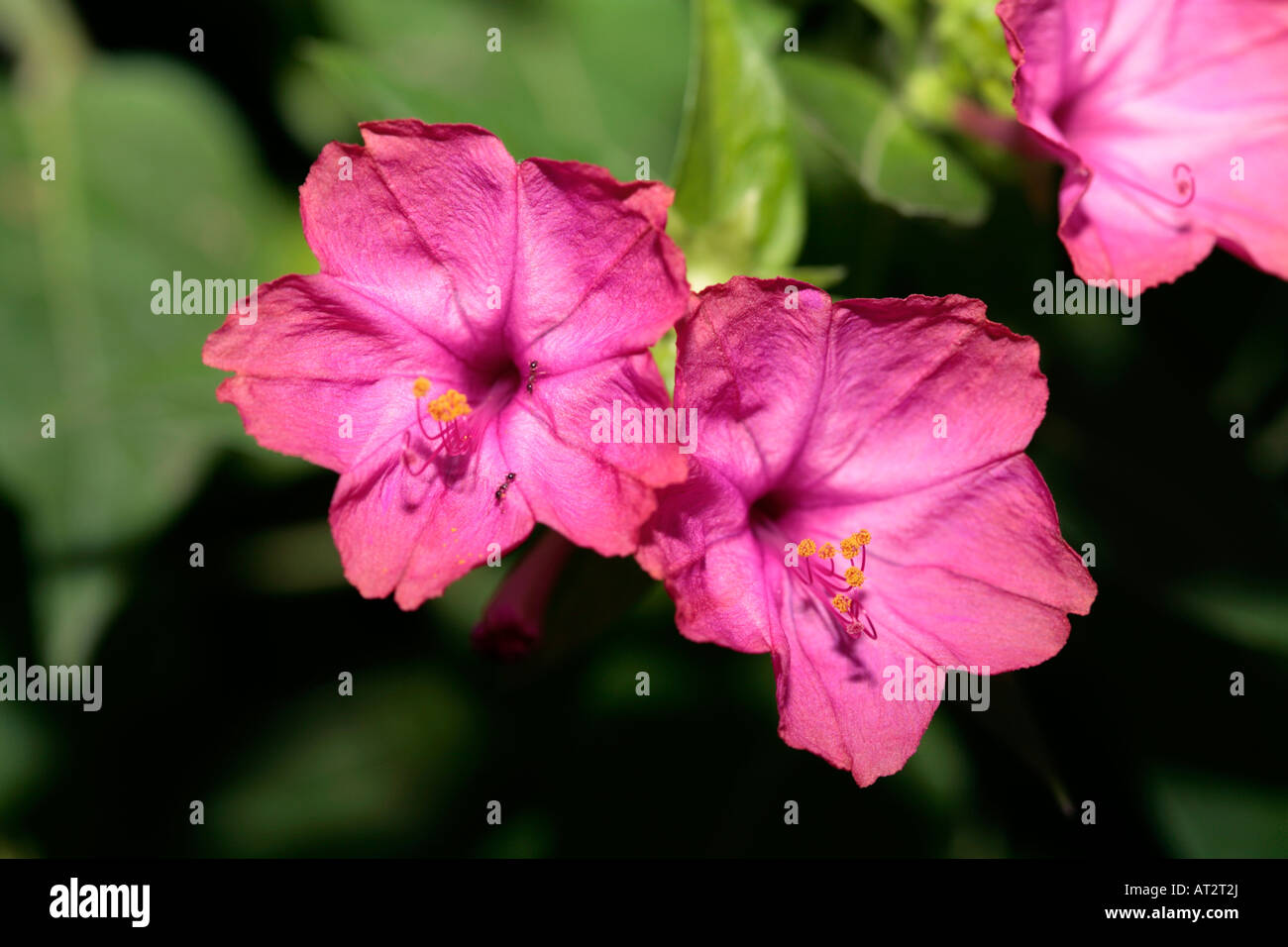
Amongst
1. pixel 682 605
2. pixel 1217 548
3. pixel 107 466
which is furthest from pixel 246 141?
pixel 1217 548

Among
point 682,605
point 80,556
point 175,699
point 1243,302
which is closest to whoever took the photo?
point 682,605

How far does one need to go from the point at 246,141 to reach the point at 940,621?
183cm

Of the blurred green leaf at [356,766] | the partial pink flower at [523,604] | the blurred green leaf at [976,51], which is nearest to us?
the partial pink flower at [523,604]

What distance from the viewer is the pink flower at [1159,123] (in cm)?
142

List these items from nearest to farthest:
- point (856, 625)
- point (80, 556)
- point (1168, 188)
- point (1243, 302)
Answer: point (856, 625), point (1168, 188), point (80, 556), point (1243, 302)

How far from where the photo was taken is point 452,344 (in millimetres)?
1381

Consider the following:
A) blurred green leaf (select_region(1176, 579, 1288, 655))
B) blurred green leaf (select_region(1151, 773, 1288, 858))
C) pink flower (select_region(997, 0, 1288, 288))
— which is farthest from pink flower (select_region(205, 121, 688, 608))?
blurred green leaf (select_region(1151, 773, 1288, 858))

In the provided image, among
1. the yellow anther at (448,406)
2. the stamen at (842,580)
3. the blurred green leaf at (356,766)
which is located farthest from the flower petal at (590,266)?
the blurred green leaf at (356,766)

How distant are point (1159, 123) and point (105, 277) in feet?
6.76

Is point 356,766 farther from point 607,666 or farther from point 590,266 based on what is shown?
point 590,266

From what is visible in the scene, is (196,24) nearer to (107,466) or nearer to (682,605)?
(107,466)

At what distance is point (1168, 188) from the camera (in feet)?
4.99

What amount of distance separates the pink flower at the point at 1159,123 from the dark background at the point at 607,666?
31 cm

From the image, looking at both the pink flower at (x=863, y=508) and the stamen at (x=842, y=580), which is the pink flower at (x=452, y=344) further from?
the stamen at (x=842, y=580)
